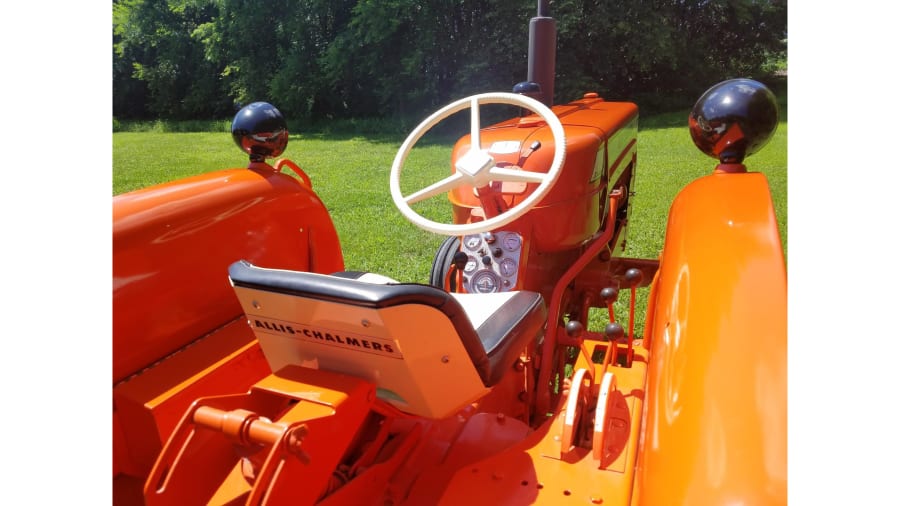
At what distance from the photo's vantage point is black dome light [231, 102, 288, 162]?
86.6 inches

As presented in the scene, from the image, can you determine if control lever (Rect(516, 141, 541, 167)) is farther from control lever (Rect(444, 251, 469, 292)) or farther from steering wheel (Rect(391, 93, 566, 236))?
control lever (Rect(444, 251, 469, 292))

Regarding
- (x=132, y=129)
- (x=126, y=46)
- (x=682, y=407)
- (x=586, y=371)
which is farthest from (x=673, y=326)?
(x=126, y=46)

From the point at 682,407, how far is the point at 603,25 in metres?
13.3

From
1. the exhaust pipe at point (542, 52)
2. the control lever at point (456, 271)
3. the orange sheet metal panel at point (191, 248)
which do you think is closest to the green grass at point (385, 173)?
the exhaust pipe at point (542, 52)

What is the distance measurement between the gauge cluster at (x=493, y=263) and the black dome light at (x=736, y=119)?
2.75ft

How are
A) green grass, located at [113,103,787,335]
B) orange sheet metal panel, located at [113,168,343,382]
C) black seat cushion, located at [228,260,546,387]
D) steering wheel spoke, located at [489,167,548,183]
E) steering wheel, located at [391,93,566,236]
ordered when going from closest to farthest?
1. black seat cushion, located at [228,260,546,387]
2. orange sheet metal panel, located at [113,168,343,382]
3. steering wheel, located at [391,93,566,236]
4. steering wheel spoke, located at [489,167,548,183]
5. green grass, located at [113,103,787,335]

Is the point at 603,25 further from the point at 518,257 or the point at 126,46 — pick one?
the point at 126,46

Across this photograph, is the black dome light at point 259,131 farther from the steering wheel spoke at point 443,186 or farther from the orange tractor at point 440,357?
the steering wheel spoke at point 443,186

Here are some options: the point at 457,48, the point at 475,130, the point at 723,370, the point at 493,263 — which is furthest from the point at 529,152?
the point at 457,48

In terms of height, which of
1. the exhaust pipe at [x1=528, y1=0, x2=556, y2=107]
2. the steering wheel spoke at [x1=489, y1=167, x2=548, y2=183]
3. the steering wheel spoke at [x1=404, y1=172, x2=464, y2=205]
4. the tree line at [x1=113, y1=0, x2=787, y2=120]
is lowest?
the steering wheel spoke at [x1=404, y1=172, x2=464, y2=205]

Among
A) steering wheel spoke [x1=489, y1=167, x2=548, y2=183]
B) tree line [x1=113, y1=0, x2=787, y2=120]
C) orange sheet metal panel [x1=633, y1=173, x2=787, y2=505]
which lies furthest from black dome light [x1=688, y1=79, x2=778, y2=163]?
tree line [x1=113, y1=0, x2=787, y2=120]

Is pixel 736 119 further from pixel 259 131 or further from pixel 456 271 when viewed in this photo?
pixel 259 131

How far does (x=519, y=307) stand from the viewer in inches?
71.5

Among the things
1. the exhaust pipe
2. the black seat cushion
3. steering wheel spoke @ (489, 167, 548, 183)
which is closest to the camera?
the black seat cushion
